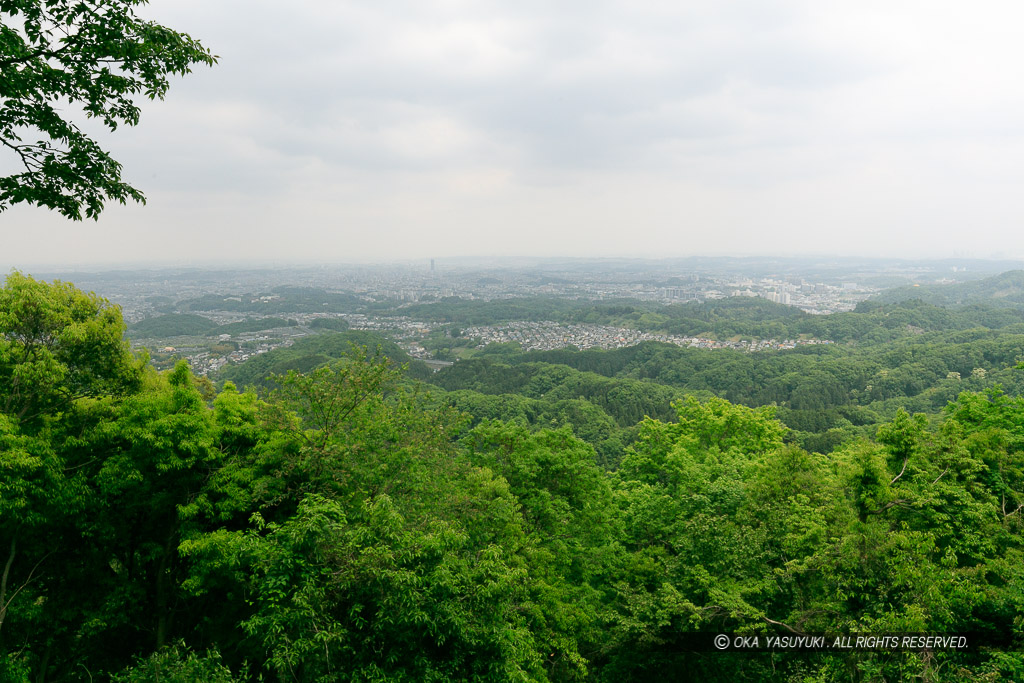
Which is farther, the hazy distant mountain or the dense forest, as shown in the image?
the hazy distant mountain

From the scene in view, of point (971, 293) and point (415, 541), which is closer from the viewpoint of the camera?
point (415, 541)

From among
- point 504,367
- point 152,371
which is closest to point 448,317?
point 504,367

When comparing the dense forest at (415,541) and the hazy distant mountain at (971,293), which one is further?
the hazy distant mountain at (971,293)

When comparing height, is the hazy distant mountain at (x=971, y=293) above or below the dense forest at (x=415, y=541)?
above

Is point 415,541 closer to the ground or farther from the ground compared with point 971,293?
closer to the ground
